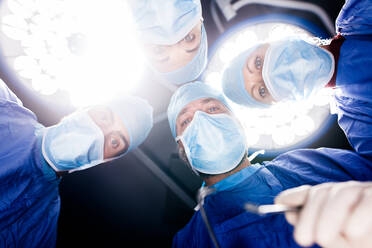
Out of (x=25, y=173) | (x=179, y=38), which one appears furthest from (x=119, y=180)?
(x=179, y=38)

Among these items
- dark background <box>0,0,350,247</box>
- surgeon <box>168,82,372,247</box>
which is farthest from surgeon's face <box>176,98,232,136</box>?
dark background <box>0,0,350,247</box>

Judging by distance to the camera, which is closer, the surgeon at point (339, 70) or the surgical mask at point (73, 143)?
the surgeon at point (339, 70)

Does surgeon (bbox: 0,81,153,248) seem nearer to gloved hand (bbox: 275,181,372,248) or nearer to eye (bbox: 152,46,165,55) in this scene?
eye (bbox: 152,46,165,55)

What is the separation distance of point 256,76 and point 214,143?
0.49 metres

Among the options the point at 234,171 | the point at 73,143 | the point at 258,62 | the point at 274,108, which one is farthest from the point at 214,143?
the point at 274,108

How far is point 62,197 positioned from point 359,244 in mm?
2446

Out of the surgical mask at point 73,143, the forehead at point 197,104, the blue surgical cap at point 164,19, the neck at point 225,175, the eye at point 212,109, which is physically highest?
the blue surgical cap at point 164,19

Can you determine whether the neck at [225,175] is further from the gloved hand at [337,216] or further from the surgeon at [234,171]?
the gloved hand at [337,216]

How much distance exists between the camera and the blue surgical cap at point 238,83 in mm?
1174

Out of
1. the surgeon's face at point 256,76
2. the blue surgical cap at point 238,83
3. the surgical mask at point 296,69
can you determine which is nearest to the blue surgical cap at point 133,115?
the blue surgical cap at point 238,83

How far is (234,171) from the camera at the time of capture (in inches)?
47.5

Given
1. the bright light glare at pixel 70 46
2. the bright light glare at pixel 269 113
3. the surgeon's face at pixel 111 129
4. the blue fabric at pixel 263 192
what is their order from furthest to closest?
1. the bright light glare at pixel 269 113
2. the bright light glare at pixel 70 46
3. the surgeon's face at pixel 111 129
4. the blue fabric at pixel 263 192

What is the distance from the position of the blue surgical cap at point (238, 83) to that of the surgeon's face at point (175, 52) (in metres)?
0.30

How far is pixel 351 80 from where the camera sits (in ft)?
3.30
